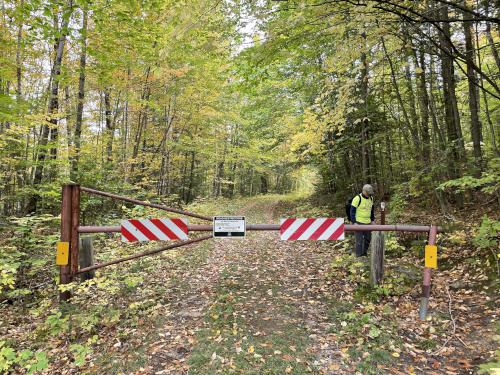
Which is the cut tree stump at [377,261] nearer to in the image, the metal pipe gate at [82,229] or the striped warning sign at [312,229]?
the metal pipe gate at [82,229]

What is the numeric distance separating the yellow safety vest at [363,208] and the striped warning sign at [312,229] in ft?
8.74

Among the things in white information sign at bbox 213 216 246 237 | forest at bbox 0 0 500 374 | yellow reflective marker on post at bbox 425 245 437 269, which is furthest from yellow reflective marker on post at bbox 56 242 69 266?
yellow reflective marker on post at bbox 425 245 437 269

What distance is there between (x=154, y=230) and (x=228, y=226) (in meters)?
1.21

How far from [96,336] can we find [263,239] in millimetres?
7633

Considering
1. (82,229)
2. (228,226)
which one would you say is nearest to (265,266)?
(228,226)

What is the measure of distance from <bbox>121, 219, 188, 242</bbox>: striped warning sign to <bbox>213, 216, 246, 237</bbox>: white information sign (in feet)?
1.70

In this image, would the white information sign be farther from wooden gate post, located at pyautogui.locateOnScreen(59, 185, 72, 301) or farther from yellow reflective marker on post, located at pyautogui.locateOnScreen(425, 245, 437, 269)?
yellow reflective marker on post, located at pyautogui.locateOnScreen(425, 245, 437, 269)

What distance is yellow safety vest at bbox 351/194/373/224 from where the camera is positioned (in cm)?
754

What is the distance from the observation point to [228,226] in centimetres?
505

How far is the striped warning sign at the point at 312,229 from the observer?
5109 mm

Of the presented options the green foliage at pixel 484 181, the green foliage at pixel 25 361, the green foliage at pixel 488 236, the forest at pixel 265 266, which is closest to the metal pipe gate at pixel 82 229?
the forest at pixel 265 266

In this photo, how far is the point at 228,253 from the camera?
953 cm

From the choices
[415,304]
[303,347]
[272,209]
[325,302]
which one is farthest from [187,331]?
[272,209]

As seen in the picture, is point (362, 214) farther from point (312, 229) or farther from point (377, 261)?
point (312, 229)
